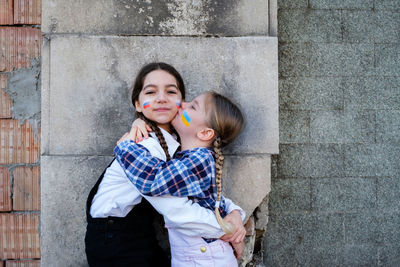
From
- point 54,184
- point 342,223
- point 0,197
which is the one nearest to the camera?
point 54,184

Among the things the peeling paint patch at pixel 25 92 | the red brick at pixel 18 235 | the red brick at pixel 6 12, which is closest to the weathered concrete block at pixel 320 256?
the red brick at pixel 18 235

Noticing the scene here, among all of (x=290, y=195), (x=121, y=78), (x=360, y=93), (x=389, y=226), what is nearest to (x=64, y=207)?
(x=121, y=78)

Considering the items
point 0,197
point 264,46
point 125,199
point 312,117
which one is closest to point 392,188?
point 312,117

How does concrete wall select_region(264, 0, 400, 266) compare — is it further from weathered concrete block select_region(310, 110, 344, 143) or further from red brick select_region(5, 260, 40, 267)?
red brick select_region(5, 260, 40, 267)

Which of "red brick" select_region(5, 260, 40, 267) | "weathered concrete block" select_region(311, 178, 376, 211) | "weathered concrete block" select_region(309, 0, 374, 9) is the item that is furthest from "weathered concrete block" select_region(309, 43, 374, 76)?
Result: "red brick" select_region(5, 260, 40, 267)

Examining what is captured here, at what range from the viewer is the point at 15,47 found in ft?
7.83

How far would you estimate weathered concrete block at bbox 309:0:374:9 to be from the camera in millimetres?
2770

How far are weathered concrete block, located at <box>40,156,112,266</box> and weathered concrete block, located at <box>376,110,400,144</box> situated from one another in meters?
2.37

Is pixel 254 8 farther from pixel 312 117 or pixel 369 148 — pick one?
pixel 369 148

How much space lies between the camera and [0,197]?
2375 millimetres

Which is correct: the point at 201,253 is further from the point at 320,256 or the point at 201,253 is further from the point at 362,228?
the point at 362,228

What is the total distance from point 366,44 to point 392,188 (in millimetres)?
1288

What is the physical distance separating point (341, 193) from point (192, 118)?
5.76ft

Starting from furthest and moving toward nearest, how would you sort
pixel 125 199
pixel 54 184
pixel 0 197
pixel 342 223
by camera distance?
pixel 342 223 < pixel 0 197 < pixel 54 184 < pixel 125 199
